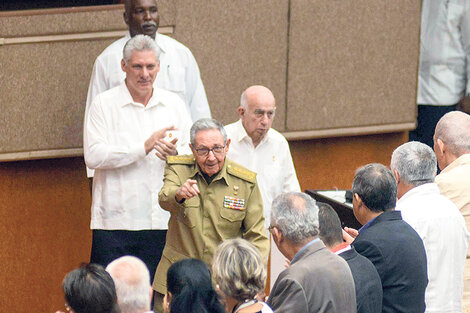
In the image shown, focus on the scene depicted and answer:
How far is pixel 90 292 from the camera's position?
312 centimetres

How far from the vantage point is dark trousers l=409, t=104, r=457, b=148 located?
23.6 ft

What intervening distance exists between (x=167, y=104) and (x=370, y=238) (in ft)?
5.44

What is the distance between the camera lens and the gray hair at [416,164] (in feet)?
14.3

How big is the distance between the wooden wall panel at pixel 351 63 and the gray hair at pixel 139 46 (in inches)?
67.2

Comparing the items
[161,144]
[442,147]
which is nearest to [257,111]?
[161,144]

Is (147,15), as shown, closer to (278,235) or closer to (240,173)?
(240,173)

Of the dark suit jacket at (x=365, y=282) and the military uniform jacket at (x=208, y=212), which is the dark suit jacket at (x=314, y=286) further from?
the military uniform jacket at (x=208, y=212)

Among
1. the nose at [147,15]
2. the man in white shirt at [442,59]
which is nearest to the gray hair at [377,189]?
the nose at [147,15]

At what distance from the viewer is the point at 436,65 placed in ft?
23.6

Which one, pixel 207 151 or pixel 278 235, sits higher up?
pixel 207 151

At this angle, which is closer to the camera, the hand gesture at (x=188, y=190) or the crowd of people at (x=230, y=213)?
the crowd of people at (x=230, y=213)

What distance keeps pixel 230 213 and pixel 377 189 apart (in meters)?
0.74

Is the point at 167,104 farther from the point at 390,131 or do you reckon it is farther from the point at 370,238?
the point at 390,131

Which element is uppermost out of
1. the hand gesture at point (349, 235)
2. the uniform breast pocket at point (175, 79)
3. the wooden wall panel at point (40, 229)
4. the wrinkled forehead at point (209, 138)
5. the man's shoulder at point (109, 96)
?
the uniform breast pocket at point (175, 79)
